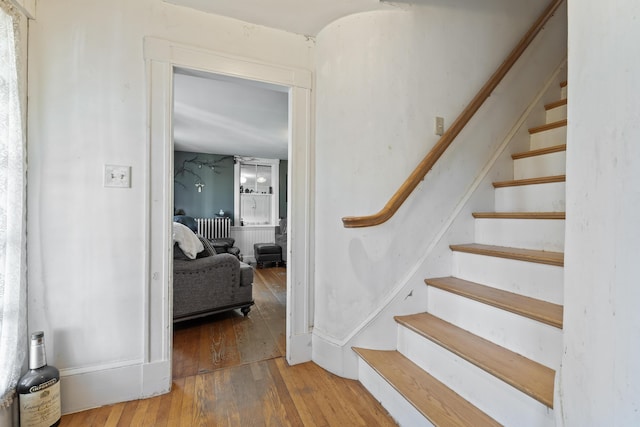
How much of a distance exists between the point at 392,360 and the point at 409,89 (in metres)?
1.60

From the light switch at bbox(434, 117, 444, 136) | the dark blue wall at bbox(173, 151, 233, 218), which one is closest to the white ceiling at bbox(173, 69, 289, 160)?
the dark blue wall at bbox(173, 151, 233, 218)

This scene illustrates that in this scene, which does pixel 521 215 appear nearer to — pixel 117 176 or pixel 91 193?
pixel 117 176

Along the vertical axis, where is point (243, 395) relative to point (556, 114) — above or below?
below

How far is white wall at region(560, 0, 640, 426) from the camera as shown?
0.64m

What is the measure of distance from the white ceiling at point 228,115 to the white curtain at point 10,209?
2.28 ft

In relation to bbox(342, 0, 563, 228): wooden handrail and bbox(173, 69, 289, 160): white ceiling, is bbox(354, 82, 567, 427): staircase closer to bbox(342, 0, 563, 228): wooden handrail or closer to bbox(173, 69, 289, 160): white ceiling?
bbox(342, 0, 563, 228): wooden handrail

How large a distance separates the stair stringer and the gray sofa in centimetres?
110

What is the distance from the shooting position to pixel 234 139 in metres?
4.78

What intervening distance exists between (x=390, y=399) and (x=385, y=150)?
135 cm

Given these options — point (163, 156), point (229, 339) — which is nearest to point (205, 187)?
point (229, 339)

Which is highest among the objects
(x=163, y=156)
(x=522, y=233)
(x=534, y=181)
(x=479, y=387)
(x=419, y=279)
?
(x=163, y=156)

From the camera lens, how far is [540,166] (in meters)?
1.88

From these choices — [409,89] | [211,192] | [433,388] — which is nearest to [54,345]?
[433,388]

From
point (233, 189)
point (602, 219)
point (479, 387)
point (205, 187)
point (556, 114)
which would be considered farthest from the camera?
point (233, 189)
